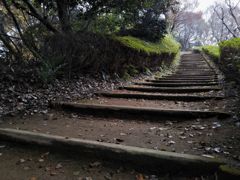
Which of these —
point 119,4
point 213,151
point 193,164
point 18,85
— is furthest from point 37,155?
point 119,4

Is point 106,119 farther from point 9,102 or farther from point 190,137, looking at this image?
point 9,102

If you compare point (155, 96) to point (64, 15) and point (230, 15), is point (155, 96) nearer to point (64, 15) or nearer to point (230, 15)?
point (64, 15)

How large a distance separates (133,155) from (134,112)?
145 cm

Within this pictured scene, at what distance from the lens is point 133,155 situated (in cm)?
218

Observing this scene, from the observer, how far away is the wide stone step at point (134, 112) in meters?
3.29

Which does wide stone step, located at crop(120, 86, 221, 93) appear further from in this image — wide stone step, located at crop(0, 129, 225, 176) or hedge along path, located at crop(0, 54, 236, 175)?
wide stone step, located at crop(0, 129, 225, 176)

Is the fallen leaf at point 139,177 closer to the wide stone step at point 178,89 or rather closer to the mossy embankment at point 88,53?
the mossy embankment at point 88,53

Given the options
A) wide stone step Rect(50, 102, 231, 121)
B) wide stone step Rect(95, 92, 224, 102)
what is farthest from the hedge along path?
wide stone step Rect(95, 92, 224, 102)

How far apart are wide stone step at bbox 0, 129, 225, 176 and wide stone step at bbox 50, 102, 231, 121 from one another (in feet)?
4.22

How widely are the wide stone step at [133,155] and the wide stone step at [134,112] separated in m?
1.29

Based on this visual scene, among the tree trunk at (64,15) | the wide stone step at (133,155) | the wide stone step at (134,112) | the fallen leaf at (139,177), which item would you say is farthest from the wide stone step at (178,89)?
A: the fallen leaf at (139,177)

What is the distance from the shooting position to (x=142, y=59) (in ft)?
25.9

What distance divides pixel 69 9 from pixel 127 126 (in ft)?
15.3

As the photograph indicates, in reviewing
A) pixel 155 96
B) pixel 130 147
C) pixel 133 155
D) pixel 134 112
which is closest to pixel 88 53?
pixel 155 96
